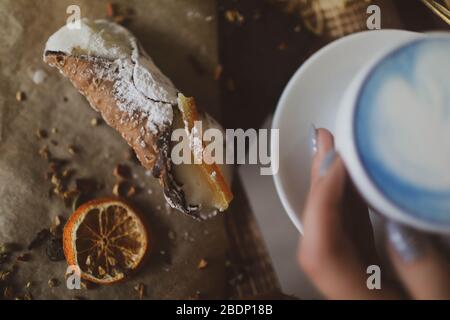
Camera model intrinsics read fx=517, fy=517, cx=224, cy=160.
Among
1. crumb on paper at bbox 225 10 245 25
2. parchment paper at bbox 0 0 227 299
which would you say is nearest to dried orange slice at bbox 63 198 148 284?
parchment paper at bbox 0 0 227 299

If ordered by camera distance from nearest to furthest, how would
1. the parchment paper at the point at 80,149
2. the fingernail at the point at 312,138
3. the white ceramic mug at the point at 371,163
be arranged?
the white ceramic mug at the point at 371,163 < the fingernail at the point at 312,138 < the parchment paper at the point at 80,149

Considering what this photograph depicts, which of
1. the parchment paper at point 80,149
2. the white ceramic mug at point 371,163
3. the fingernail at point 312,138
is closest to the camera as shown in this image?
the white ceramic mug at point 371,163

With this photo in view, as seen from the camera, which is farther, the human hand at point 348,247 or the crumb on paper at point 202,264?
the crumb on paper at point 202,264

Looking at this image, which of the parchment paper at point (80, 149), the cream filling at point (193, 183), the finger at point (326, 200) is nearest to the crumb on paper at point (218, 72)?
the parchment paper at point (80, 149)

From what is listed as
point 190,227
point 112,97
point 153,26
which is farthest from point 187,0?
point 190,227

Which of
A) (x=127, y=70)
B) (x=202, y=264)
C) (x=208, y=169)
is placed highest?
(x=127, y=70)

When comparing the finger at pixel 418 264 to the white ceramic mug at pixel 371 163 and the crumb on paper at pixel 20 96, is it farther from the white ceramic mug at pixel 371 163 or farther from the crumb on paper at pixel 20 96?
the crumb on paper at pixel 20 96

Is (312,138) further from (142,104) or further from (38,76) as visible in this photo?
(38,76)

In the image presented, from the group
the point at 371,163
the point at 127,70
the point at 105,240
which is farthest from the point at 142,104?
the point at 371,163
